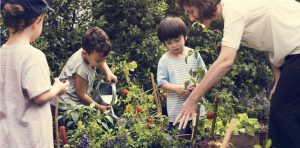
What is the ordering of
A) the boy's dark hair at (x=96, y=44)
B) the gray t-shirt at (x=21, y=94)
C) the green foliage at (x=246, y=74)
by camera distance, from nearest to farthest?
the gray t-shirt at (x=21, y=94)
the boy's dark hair at (x=96, y=44)
the green foliage at (x=246, y=74)

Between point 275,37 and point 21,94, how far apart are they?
1.52 m

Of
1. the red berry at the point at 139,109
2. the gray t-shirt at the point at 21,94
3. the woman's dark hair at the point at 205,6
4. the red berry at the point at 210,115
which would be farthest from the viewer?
the red berry at the point at 139,109

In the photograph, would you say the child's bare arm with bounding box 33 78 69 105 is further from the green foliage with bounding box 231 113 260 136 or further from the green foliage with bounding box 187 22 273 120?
the green foliage with bounding box 187 22 273 120

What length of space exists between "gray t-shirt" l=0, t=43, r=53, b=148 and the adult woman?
82cm

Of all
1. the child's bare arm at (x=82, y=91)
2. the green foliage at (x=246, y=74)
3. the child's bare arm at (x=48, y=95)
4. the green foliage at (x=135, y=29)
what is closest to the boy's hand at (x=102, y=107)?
the child's bare arm at (x=82, y=91)

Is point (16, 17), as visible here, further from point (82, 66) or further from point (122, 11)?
point (122, 11)

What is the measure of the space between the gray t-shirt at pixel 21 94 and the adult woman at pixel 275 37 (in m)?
0.82

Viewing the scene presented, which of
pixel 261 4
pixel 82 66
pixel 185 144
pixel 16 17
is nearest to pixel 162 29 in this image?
pixel 82 66

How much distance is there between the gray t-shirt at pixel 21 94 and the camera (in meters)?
3.32

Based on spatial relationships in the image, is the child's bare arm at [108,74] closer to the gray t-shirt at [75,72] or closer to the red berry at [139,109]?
the gray t-shirt at [75,72]

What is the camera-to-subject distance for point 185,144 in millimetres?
4426

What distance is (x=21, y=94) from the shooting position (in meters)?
3.35

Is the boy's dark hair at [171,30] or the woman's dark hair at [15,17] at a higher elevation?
the woman's dark hair at [15,17]

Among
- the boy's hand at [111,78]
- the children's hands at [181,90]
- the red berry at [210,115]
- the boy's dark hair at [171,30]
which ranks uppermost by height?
the boy's dark hair at [171,30]
